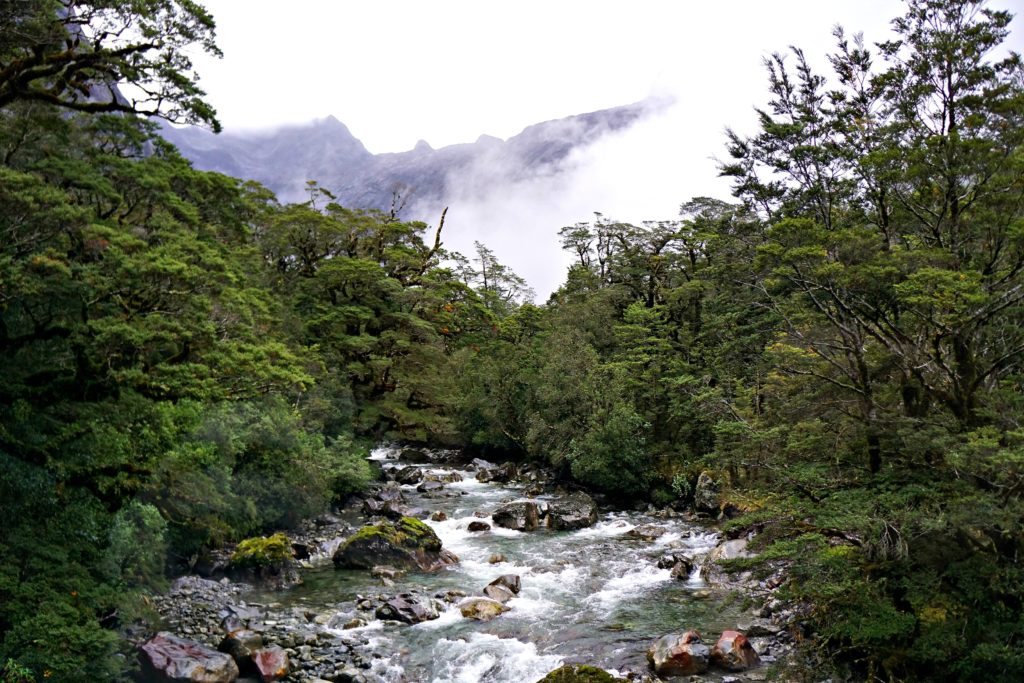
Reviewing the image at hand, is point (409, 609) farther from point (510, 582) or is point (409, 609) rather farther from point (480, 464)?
point (480, 464)

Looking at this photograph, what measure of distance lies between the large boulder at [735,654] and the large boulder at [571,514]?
9.69 metres

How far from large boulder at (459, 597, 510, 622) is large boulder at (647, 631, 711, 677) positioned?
11.8 feet

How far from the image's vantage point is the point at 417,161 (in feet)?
551

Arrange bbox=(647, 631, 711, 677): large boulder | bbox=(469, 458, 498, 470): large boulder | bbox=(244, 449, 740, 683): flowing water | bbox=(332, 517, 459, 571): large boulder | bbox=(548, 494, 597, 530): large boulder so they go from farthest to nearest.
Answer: bbox=(469, 458, 498, 470): large boulder < bbox=(548, 494, 597, 530): large boulder < bbox=(332, 517, 459, 571): large boulder < bbox=(244, 449, 740, 683): flowing water < bbox=(647, 631, 711, 677): large boulder

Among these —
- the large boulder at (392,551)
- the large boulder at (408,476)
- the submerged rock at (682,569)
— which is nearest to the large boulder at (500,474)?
the large boulder at (408,476)

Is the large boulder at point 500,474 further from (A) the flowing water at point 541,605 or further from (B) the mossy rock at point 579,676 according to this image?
(B) the mossy rock at point 579,676

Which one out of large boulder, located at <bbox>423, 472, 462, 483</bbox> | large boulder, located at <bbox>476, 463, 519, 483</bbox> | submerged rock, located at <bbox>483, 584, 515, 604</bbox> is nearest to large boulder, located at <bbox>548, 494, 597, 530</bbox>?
submerged rock, located at <bbox>483, 584, 515, 604</bbox>

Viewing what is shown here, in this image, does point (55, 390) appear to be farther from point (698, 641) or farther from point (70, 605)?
point (698, 641)

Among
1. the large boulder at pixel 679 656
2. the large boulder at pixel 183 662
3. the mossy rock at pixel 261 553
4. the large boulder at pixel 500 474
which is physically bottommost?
the large boulder at pixel 500 474

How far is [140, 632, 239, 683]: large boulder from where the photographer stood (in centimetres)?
937

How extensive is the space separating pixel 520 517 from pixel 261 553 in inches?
338

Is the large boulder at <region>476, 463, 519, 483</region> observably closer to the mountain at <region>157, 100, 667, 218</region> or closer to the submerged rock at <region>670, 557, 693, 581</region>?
the submerged rock at <region>670, 557, 693, 581</region>

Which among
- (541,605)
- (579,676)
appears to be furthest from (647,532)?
(579,676)

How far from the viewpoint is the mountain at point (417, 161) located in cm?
14512
